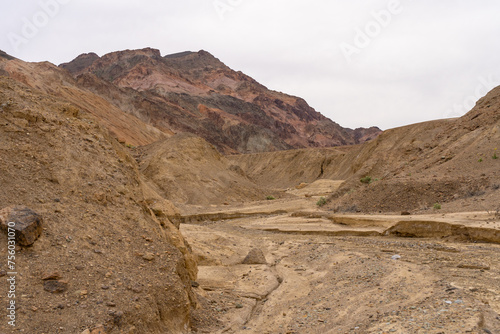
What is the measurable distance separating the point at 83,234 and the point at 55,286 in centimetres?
80

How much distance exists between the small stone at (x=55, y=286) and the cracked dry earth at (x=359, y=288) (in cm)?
175

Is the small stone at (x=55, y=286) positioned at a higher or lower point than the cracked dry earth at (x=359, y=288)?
higher

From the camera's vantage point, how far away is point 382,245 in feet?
33.1

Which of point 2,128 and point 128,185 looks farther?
point 128,185

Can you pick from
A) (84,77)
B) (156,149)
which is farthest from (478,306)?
(84,77)

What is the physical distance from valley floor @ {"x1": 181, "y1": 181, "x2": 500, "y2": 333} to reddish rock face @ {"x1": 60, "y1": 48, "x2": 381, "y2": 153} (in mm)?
57517

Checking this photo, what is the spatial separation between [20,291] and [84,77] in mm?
64299

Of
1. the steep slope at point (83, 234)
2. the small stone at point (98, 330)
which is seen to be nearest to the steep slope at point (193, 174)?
the steep slope at point (83, 234)

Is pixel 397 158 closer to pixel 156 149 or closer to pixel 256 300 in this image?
pixel 156 149

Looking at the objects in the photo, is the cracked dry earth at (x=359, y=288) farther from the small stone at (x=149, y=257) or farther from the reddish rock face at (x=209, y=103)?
the reddish rock face at (x=209, y=103)

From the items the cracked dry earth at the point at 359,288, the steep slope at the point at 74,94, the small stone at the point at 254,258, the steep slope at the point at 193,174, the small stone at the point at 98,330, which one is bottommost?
the cracked dry earth at the point at 359,288

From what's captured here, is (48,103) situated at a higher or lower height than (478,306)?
higher

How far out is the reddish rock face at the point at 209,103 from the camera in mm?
71875

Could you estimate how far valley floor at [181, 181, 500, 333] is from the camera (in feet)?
14.6
